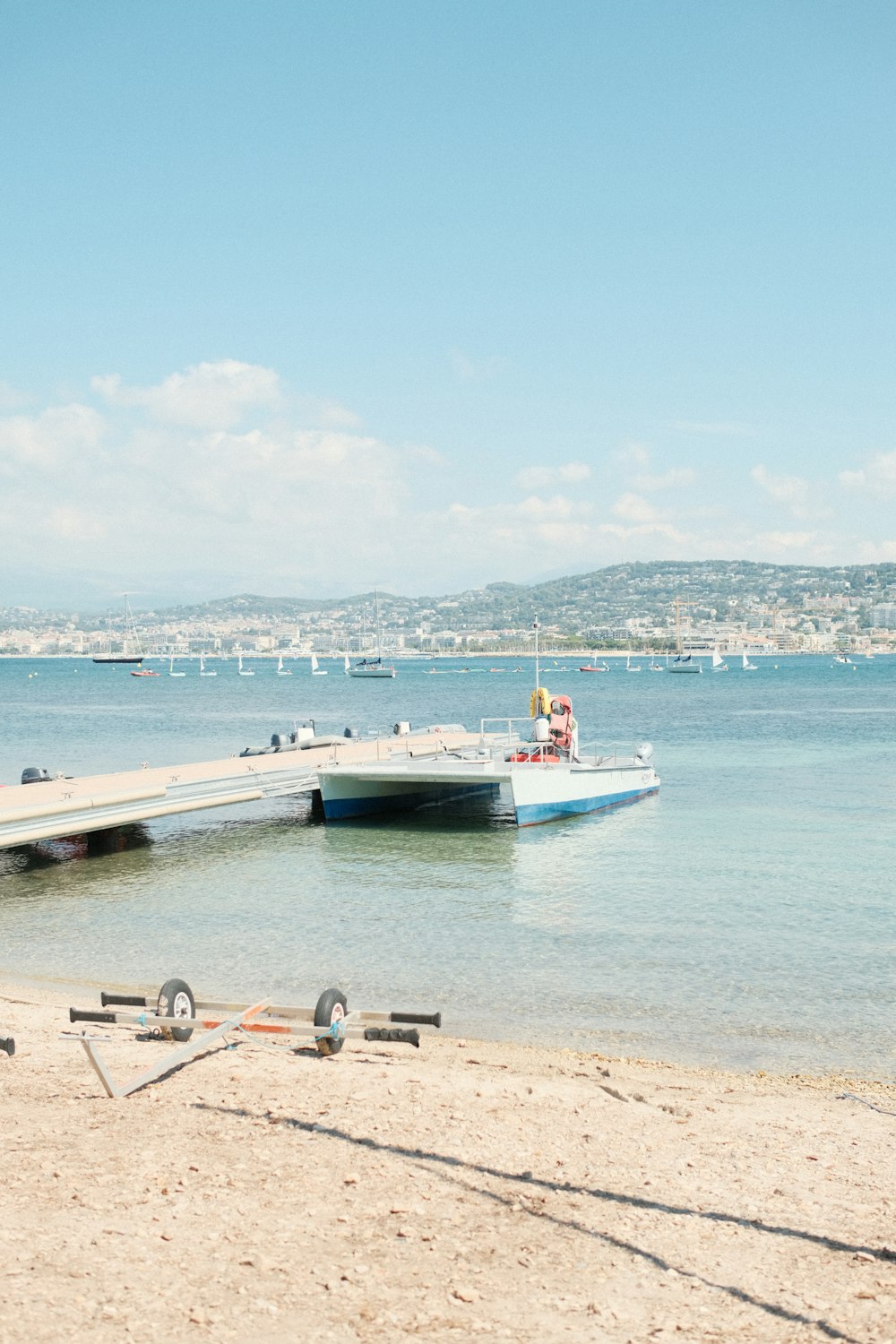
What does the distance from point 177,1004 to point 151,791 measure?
13.4m

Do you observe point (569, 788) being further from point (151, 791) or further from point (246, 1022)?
point (246, 1022)

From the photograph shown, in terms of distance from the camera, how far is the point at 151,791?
74.2ft

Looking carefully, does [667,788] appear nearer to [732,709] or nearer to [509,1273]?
[509,1273]

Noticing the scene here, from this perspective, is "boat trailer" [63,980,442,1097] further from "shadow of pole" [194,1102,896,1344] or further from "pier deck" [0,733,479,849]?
"pier deck" [0,733,479,849]

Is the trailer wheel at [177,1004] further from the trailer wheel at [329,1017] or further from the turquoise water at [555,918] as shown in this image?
the turquoise water at [555,918]

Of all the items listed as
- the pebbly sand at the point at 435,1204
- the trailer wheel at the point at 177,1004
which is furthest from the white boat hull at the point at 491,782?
the pebbly sand at the point at 435,1204

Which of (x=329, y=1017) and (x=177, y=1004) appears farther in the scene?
(x=177, y=1004)

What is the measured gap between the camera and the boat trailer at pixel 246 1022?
892 centimetres

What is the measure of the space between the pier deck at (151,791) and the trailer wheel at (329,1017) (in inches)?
452

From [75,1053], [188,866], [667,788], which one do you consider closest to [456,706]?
[667,788]

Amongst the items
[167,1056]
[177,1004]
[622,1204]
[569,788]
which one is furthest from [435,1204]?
[569,788]

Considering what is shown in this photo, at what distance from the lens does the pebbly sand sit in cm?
518

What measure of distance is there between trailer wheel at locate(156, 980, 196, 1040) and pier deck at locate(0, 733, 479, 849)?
412 inches

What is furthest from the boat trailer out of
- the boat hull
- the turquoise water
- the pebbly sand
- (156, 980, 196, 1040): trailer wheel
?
the boat hull
